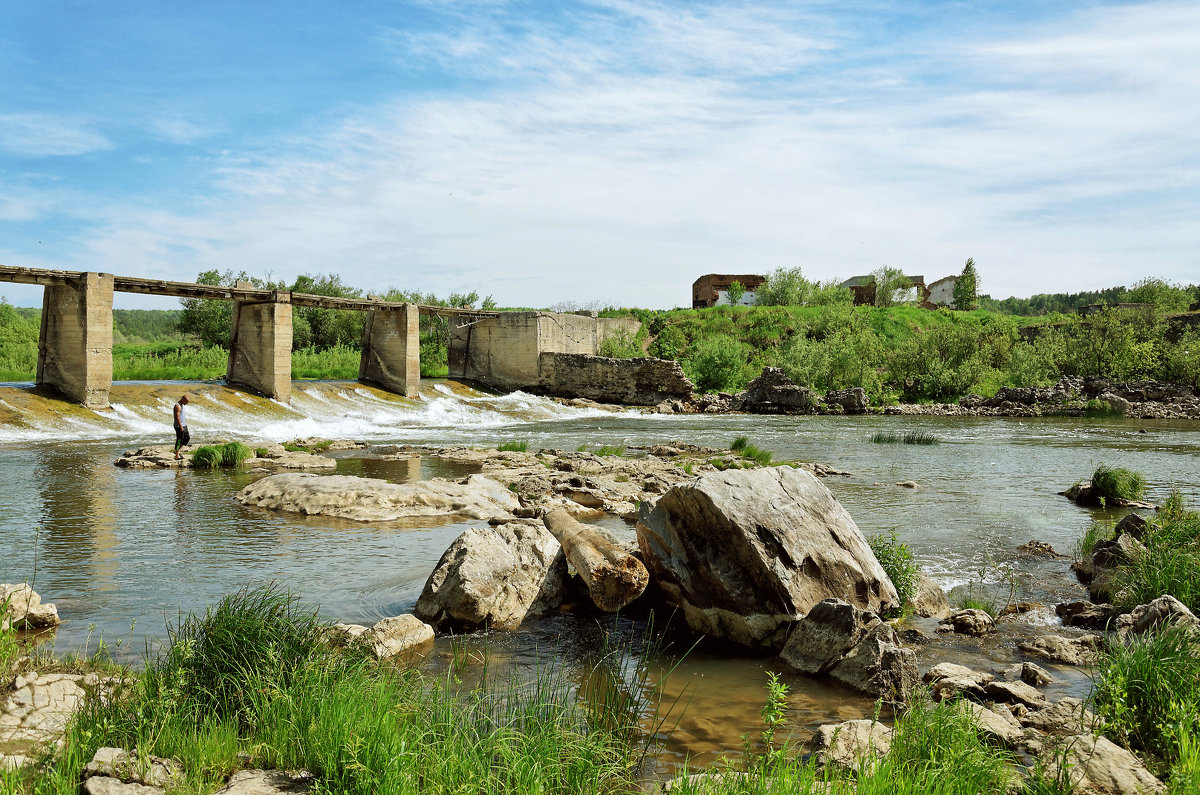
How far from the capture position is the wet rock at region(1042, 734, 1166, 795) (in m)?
3.91

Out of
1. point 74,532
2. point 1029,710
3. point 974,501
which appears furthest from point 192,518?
point 974,501

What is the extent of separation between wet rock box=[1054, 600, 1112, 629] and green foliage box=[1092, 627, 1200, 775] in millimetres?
2549

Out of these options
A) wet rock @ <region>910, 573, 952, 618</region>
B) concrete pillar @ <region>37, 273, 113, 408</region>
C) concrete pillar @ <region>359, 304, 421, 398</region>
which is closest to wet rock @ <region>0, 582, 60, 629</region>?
wet rock @ <region>910, 573, 952, 618</region>

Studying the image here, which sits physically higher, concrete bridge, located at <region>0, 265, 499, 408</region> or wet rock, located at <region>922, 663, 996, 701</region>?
concrete bridge, located at <region>0, 265, 499, 408</region>

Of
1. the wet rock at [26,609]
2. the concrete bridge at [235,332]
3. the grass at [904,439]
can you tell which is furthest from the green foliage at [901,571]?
the concrete bridge at [235,332]

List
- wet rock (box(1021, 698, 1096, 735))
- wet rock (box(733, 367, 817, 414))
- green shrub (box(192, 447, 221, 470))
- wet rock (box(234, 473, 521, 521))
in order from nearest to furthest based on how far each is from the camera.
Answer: wet rock (box(1021, 698, 1096, 735)), wet rock (box(234, 473, 521, 521)), green shrub (box(192, 447, 221, 470)), wet rock (box(733, 367, 817, 414))

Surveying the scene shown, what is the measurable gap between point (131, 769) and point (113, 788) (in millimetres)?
159

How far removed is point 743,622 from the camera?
6805mm

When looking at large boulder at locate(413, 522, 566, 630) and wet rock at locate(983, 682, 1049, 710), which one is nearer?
wet rock at locate(983, 682, 1049, 710)

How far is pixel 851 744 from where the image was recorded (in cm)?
445

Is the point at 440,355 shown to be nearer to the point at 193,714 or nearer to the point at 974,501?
the point at 974,501

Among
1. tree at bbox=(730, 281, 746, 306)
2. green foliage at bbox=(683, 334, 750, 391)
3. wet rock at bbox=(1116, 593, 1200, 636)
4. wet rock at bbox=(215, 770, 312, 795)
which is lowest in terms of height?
wet rock at bbox=(215, 770, 312, 795)

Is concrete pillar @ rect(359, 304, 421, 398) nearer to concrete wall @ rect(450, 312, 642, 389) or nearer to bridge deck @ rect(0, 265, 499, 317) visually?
bridge deck @ rect(0, 265, 499, 317)

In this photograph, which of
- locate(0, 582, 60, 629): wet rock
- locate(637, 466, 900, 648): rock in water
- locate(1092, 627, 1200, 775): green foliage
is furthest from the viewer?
locate(637, 466, 900, 648): rock in water
